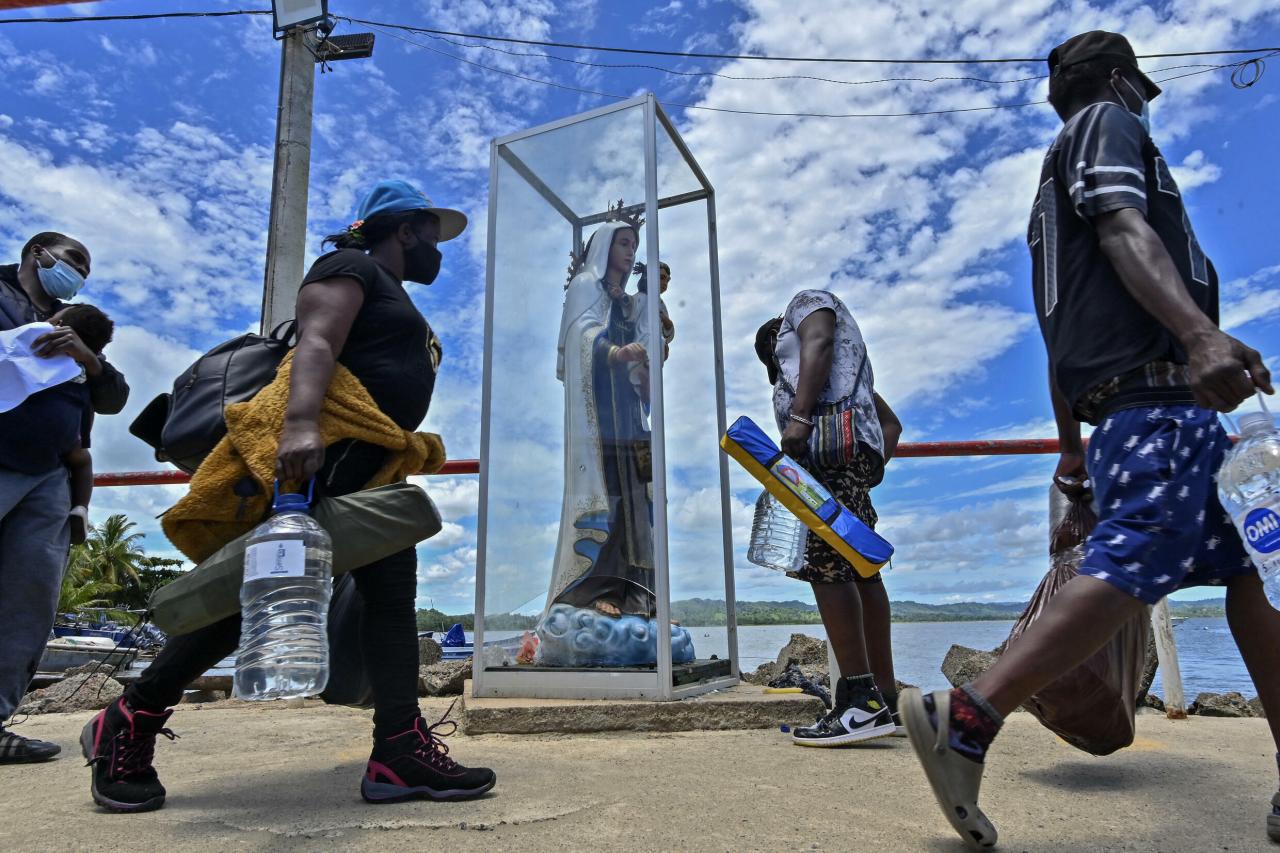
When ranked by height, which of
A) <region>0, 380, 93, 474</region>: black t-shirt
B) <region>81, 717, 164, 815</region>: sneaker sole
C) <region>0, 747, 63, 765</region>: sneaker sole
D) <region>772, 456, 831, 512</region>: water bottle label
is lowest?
<region>0, 747, 63, 765</region>: sneaker sole

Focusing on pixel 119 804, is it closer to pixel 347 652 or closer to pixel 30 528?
pixel 347 652

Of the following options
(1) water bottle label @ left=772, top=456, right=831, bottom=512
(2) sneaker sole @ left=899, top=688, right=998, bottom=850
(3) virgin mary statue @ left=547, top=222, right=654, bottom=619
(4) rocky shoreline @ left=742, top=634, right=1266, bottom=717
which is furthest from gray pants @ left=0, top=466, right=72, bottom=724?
(4) rocky shoreline @ left=742, top=634, right=1266, bottom=717

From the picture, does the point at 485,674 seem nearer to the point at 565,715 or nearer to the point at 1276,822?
the point at 565,715

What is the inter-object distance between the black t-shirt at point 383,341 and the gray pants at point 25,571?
4.79 feet

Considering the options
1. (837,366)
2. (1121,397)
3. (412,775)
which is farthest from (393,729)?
(837,366)

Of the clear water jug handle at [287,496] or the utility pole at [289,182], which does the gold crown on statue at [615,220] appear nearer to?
the utility pole at [289,182]

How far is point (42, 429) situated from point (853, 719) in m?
2.74

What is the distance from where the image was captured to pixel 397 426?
2092 millimetres

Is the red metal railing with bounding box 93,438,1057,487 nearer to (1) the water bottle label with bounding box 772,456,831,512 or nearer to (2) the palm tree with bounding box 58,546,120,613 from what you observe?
(1) the water bottle label with bounding box 772,456,831,512

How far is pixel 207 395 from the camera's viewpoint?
201 centimetres

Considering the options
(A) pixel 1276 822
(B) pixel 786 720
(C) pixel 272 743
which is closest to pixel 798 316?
(B) pixel 786 720

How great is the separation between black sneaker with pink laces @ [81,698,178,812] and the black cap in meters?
2.67

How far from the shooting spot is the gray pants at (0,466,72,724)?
8.81 ft

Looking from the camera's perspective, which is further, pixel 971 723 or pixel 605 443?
pixel 605 443
